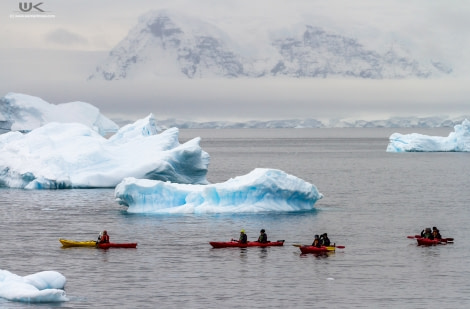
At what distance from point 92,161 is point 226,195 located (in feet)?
67.9

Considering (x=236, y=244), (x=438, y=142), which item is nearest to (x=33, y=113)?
(x=438, y=142)

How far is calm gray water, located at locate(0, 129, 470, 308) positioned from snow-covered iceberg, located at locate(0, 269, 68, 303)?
0.44 meters

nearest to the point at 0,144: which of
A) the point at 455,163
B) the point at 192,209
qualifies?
the point at 192,209

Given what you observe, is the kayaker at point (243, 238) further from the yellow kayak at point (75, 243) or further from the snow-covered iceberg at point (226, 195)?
the snow-covered iceberg at point (226, 195)

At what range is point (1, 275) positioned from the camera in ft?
113

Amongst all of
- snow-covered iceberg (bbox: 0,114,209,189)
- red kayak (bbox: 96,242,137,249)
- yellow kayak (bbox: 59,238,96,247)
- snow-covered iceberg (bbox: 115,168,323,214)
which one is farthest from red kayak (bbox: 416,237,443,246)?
snow-covered iceberg (bbox: 0,114,209,189)

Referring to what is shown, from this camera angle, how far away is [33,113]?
163875 mm

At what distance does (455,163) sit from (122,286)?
108 m

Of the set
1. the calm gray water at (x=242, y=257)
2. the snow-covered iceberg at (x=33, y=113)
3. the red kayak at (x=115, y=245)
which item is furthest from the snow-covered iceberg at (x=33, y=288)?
the snow-covered iceberg at (x=33, y=113)

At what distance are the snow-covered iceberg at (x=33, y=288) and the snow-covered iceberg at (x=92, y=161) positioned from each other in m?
39.5

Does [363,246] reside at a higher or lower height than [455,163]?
lower

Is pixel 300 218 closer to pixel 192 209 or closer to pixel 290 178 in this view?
pixel 290 178

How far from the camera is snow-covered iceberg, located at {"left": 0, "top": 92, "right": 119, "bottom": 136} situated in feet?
517

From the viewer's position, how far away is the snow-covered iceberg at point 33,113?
158m
